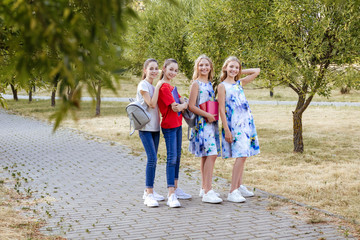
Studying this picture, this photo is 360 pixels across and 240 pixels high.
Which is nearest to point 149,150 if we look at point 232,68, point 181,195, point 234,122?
point 181,195

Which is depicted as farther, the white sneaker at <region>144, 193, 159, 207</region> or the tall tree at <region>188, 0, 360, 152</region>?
the tall tree at <region>188, 0, 360, 152</region>

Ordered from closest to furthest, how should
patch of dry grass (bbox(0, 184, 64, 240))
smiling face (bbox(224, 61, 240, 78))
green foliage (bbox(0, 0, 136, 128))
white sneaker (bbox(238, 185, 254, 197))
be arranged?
green foliage (bbox(0, 0, 136, 128))
patch of dry grass (bbox(0, 184, 64, 240))
smiling face (bbox(224, 61, 240, 78))
white sneaker (bbox(238, 185, 254, 197))

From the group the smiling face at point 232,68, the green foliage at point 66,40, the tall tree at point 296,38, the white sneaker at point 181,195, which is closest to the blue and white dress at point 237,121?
the smiling face at point 232,68

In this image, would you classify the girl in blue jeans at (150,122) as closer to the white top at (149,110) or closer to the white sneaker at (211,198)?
the white top at (149,110)

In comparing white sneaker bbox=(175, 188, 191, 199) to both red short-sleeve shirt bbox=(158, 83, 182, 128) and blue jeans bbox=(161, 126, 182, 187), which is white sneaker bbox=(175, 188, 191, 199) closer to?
blue jeans bbox=(161, 126, 182, 187)

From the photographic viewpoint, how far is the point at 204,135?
660 centimetres

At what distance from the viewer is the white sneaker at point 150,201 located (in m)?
6.53

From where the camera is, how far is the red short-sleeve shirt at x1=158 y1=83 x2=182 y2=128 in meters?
6.43

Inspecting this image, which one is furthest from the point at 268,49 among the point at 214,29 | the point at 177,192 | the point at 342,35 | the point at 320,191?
the point at 177,192

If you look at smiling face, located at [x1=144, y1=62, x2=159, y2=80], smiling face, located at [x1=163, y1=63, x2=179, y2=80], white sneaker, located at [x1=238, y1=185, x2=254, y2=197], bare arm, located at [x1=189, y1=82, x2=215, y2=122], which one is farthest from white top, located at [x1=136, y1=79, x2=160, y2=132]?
white sneaker, located at [x1=238, y1=185, x2=254, y2=197]

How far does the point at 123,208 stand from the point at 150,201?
15.2 inches

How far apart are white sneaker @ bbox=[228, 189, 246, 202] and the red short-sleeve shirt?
1.28 meters

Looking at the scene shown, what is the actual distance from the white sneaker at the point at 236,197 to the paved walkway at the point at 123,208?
121 millimetres

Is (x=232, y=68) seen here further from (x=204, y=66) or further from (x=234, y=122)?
(x=234, y=122)
